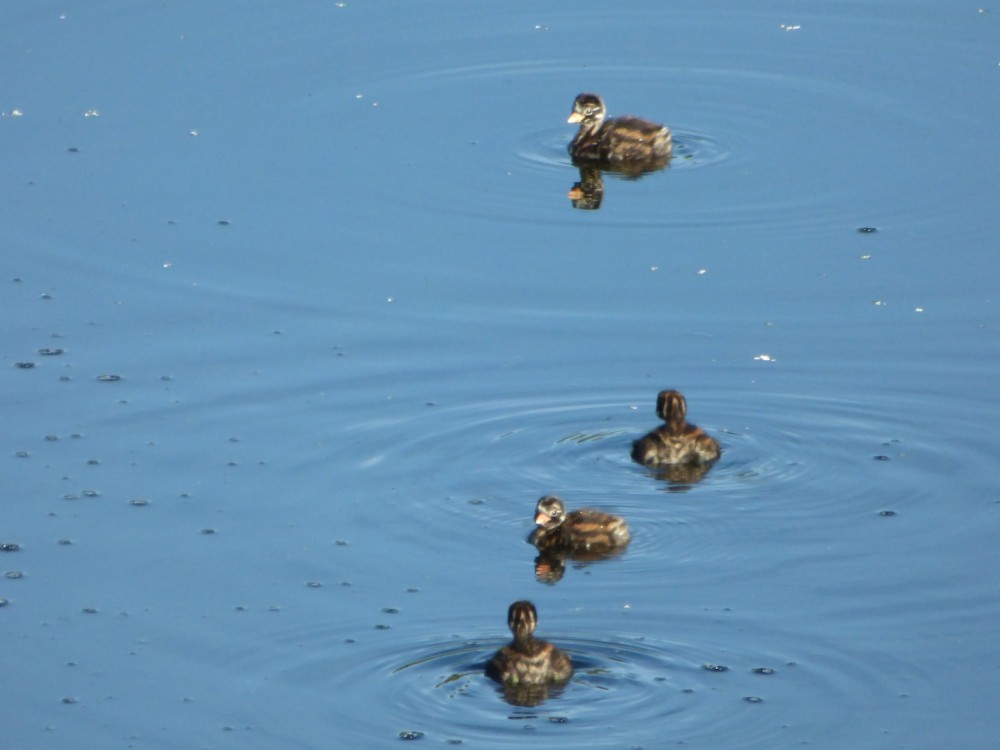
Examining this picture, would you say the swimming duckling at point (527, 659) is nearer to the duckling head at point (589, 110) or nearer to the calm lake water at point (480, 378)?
the calm lake water at point (480, 378)

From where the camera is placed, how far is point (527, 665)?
10008 mm

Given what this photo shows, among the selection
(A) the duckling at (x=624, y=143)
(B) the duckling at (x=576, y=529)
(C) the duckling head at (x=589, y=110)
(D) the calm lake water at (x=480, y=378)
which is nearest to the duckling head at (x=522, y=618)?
(D) the calm lake water at (x=480, y=378)

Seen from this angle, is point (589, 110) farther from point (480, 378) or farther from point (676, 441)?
point (676, 441)

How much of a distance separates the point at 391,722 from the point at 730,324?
16.1 feet

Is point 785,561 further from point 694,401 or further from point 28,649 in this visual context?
point 28,649

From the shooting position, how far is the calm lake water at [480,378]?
404 inches

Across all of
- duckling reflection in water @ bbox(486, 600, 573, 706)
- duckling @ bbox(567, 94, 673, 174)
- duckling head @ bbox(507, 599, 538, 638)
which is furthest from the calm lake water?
duckling head @ bbox(507, 599, 538, 638)

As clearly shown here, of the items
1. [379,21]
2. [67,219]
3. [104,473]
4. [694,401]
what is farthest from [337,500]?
[379,21]

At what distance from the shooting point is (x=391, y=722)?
32.2ft

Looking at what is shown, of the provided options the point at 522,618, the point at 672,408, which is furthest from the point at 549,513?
the point at 522,618

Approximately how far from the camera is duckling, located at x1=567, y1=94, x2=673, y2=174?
17047 millimetres

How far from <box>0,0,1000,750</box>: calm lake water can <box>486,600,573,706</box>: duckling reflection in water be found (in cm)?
10

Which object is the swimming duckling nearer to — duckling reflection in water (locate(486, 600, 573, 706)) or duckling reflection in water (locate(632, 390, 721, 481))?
duckling reflection in water (locate(486, 600, 573, 706))

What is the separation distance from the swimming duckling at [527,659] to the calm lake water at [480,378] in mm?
126
